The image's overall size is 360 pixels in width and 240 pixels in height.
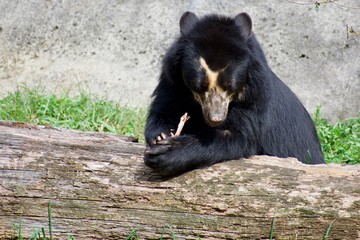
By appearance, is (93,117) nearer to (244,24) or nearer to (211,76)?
(244,24)

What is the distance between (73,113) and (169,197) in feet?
11.9

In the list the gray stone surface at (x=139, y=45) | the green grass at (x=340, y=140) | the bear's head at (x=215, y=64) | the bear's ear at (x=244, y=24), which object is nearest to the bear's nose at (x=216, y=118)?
the bear's head at (x=215, y=64)

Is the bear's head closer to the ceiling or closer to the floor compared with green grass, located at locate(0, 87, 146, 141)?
closer to the ceiling

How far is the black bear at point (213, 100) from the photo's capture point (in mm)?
4184

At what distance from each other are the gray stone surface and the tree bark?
4051 millimetres

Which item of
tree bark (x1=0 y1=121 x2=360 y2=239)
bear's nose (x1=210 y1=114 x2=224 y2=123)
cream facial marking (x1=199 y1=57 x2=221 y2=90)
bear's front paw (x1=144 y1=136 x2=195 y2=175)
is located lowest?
tree bark (x1=0 y1=121 x2=360 y2=239)

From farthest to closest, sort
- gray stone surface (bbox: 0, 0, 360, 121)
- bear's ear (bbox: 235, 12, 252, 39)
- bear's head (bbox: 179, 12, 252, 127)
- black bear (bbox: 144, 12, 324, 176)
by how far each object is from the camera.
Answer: gray stone surface (bbox: 0, 0, 360, 121)
bear's ear (bbox: 235, 12, 252, 39)
bear's head (bbox: 179, 12, 252, 127)
black bear (bbox: 144, 12, 324, 176)

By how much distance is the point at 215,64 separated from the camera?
14.4 ft

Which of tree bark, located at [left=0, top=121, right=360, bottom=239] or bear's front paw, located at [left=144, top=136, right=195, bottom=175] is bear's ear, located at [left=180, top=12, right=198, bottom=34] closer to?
bear's front paw, located at [left=144, top=136, right=195, bottom=175]

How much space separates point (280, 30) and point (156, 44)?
61.3 inches

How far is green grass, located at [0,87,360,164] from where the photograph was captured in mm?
6984

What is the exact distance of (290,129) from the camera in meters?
5.38

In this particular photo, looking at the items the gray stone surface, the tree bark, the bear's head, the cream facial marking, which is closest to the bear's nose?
the bear's head

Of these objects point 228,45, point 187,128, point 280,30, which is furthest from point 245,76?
point 280,30
